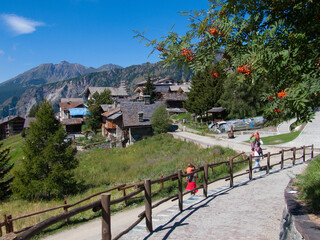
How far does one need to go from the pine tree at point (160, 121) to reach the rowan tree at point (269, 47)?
110 feet

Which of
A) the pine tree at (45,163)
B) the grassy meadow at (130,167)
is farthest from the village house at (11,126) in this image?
the pine tree at (45,163)

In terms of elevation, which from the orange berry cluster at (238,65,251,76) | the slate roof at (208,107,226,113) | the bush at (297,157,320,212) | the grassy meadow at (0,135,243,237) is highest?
the orange berry cluster at (238,65,251,76)

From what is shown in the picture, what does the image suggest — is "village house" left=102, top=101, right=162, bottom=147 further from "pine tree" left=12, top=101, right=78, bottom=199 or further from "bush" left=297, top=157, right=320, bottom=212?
"bush" left=297, top=157, right=320, bottom=212

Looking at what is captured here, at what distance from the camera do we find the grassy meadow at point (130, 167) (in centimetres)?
1289

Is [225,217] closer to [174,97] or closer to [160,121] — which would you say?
[160,121]

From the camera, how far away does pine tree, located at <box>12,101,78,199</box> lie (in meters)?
16.5

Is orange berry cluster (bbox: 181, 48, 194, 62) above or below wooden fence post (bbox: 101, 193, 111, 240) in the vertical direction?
above

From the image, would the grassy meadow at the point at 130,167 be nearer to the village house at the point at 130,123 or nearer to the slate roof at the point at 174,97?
the village house at the point at 130,123

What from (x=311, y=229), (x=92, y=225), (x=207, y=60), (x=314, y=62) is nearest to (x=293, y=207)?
(x=311, y=229)

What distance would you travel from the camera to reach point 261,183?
1116cm

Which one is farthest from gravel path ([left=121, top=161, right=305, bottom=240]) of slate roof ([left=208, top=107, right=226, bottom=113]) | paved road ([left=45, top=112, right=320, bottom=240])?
slate roof ([left=208, top=107, right=226, bottom=113])

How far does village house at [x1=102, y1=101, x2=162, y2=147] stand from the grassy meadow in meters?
3.31

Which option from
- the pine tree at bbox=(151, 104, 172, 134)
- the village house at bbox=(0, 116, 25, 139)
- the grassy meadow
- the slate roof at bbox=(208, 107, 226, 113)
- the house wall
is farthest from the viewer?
the village house at bbox=(0, 116, 25, 139)

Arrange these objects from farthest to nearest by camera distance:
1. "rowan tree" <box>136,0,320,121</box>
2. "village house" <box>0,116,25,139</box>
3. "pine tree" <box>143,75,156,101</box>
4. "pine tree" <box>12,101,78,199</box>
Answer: "village house" <box>0,116,25,139</box> → "pine tree" <box>143,75,156,101</box> → "pine tree" <box>12,101,78,199</box> → "rowan tree" <box>136,0,320,121</box>
